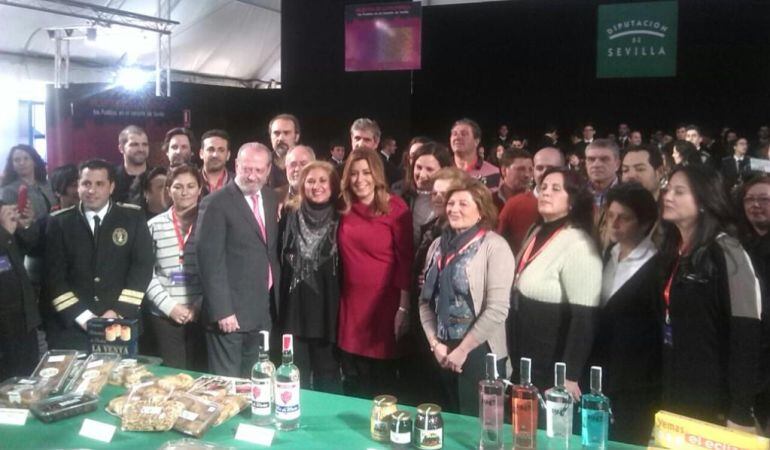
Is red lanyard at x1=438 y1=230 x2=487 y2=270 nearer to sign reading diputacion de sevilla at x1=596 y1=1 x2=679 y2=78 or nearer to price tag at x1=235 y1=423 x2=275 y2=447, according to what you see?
price tag at x1=235 y1=423 x2=275 y2=447

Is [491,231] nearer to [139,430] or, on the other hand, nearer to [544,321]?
[544,321]

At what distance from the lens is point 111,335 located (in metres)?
2.26

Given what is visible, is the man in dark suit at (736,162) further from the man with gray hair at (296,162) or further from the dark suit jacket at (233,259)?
the dark suit jacket at (233,259)

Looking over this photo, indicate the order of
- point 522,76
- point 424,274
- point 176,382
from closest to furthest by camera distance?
point 176,382, point 424,274, point 522,76

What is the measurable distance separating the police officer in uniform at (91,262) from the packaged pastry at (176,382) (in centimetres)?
103

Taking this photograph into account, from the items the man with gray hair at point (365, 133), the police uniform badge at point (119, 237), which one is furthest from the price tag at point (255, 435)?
the man with gray hair at point (365, 133)

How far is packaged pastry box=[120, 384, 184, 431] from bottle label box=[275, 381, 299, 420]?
0.85ft

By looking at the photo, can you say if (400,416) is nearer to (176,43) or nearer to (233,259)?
(233,259)

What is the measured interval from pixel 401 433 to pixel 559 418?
0.40m

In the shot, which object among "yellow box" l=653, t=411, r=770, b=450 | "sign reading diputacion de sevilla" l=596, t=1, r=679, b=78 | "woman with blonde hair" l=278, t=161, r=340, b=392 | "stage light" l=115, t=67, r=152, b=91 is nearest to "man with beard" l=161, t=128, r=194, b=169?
"woman with blonde hair" l=278, t=161, r=340, b=392

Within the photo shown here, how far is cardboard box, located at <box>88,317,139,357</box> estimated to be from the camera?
7.41 feet

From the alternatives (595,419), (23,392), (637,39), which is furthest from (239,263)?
(637,39)

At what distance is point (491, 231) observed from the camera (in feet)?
8.53

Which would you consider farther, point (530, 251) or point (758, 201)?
point (758, 201)
